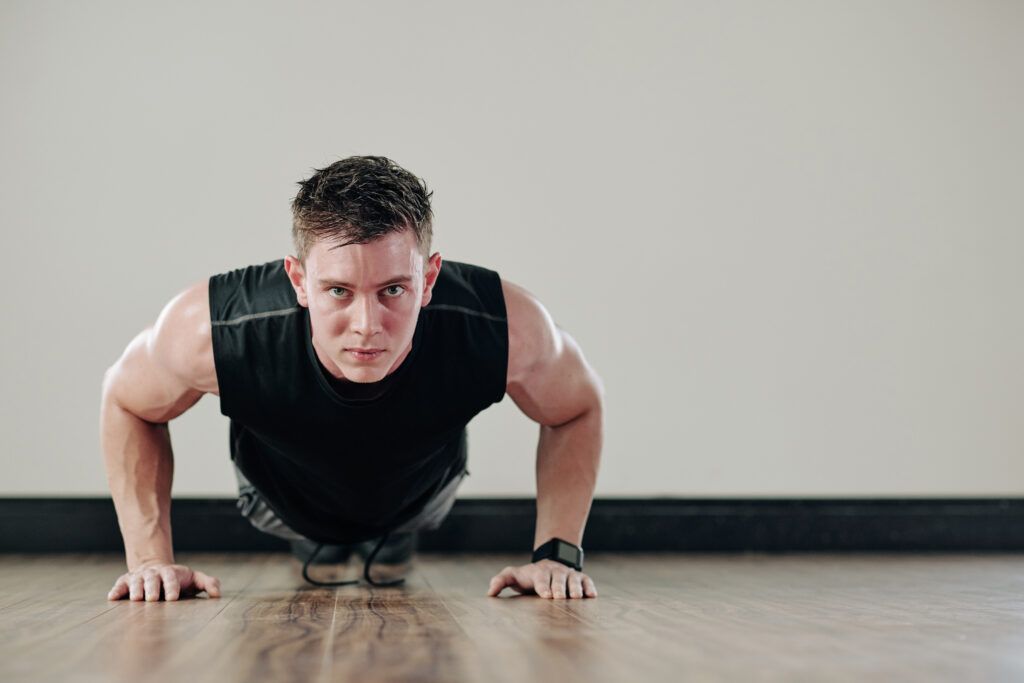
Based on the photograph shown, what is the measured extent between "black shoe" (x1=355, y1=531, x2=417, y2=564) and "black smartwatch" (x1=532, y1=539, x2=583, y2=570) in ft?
1.97

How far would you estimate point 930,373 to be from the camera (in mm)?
2832

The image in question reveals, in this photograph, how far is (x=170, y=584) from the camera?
146cm

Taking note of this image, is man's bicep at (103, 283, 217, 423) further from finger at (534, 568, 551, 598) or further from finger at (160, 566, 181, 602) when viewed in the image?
finger at (534, 568, 551, 598)

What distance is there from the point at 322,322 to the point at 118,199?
1.55m

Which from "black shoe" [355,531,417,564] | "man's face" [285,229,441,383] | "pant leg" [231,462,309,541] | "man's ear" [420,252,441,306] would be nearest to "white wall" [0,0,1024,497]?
"black shoe" [355,531,417,564]

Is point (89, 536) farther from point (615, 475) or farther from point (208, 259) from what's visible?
point (615, 475)

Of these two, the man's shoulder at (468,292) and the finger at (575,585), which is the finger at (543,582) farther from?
the man's shoulder at (468,292)

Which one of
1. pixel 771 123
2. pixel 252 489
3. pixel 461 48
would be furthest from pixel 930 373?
pixel 252 489

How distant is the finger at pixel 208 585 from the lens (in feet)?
4.92

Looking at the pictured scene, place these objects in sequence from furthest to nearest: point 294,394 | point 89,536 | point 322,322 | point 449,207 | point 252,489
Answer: point 449,207 < point 89,536 < point 252,489 < point 294,394 < point 322,322

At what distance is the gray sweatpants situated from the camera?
1956 mm

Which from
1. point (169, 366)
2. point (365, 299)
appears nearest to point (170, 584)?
point (169, 366)

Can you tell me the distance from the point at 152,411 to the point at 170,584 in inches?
12.6

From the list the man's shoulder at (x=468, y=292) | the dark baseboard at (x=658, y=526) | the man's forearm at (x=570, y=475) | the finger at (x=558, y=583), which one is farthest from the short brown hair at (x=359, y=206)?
the dark baseboard at (x=658, y=526)
